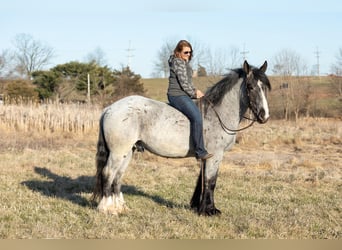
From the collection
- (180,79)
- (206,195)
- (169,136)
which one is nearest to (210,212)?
(206,195)

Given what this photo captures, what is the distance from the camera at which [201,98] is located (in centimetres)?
667

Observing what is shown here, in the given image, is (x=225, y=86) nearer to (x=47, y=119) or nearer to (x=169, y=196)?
(x=169, y=196)

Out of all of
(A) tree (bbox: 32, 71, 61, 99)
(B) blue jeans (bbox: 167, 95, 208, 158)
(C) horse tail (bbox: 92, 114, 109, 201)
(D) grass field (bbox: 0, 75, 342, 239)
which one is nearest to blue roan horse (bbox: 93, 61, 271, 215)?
(C) horse tail (bbox: 92, 114, 109, 201)

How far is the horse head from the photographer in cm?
630

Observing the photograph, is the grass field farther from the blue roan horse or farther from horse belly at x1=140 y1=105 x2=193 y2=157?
horse belly at x1=140 y1=105 x2=193 y2=157

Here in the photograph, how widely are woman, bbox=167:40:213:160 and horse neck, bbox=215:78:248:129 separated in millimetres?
441

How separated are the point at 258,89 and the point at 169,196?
292 cm

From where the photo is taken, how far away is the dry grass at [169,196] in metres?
5.58

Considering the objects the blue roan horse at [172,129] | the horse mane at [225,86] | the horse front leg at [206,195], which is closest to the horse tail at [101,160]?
the blue roan horse at [172,129]

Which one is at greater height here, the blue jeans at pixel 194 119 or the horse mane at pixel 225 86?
the horse mane at pixel 225 86

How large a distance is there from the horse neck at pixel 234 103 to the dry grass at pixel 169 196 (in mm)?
1611

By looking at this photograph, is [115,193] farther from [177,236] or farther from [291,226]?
[291,226]

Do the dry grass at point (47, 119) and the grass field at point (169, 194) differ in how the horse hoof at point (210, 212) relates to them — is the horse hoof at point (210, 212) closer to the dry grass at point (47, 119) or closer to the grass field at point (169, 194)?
the grass field at point (169, 194)

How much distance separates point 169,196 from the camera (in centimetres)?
799
